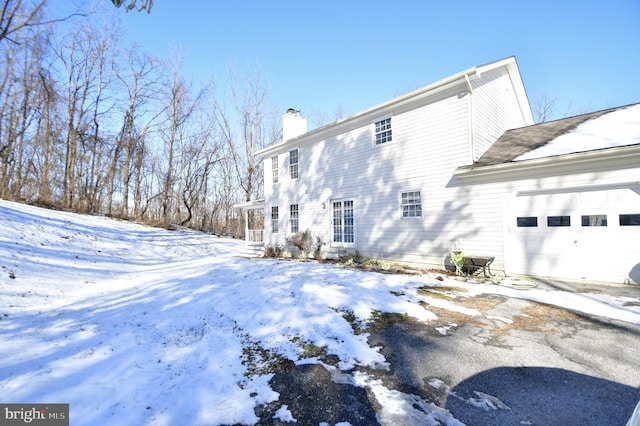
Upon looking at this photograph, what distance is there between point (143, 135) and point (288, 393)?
25592 mm

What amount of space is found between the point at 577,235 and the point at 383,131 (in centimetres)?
645

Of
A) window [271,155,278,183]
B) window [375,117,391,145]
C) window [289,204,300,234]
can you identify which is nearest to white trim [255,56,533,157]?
window [375,117,391,145]

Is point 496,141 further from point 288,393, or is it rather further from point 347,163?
point 288,393

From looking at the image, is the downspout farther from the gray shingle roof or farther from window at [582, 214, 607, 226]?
window at [582, 214, 607, 226]

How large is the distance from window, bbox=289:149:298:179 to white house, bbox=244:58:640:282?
1.25 feet

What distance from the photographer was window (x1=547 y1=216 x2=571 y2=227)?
6.98 meters

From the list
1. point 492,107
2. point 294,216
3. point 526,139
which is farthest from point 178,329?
point 492,107

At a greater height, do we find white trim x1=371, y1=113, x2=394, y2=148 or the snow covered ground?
white trim x1=371, y1=113, x2=394, y2=148

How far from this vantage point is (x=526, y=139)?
29.3 ft

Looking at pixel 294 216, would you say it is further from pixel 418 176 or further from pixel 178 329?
pixel 178 329

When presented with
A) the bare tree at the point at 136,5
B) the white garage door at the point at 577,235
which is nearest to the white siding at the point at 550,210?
the white garage door at the point at 577,235

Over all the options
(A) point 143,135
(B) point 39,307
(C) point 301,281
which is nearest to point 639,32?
(C) point 301,281

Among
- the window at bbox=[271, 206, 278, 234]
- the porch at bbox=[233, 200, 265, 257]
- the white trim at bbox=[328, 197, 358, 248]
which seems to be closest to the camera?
the white trim at bbox=[328, 197, 358, 248]

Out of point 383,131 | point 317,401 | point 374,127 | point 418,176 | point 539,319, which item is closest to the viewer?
point 317,401
